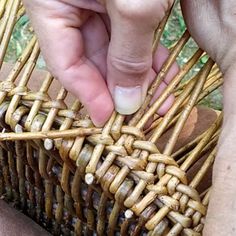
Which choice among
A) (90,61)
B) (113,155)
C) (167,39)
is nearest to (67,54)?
(90,61)

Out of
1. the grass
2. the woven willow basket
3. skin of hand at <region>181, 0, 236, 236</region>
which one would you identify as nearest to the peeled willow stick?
the woven willow basket

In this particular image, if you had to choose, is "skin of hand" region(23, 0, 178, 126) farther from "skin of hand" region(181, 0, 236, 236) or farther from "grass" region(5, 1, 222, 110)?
"grass" region(5, 1, 222, 110)

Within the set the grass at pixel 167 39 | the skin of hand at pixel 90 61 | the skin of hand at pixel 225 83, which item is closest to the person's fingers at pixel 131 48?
the skin of hand at pixel 90 61

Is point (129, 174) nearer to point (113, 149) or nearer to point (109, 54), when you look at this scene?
point (113, 149)

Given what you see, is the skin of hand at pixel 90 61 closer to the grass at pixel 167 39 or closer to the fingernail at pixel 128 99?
the fingernail at pixel 128 99

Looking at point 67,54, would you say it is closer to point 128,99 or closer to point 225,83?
point 128,99
